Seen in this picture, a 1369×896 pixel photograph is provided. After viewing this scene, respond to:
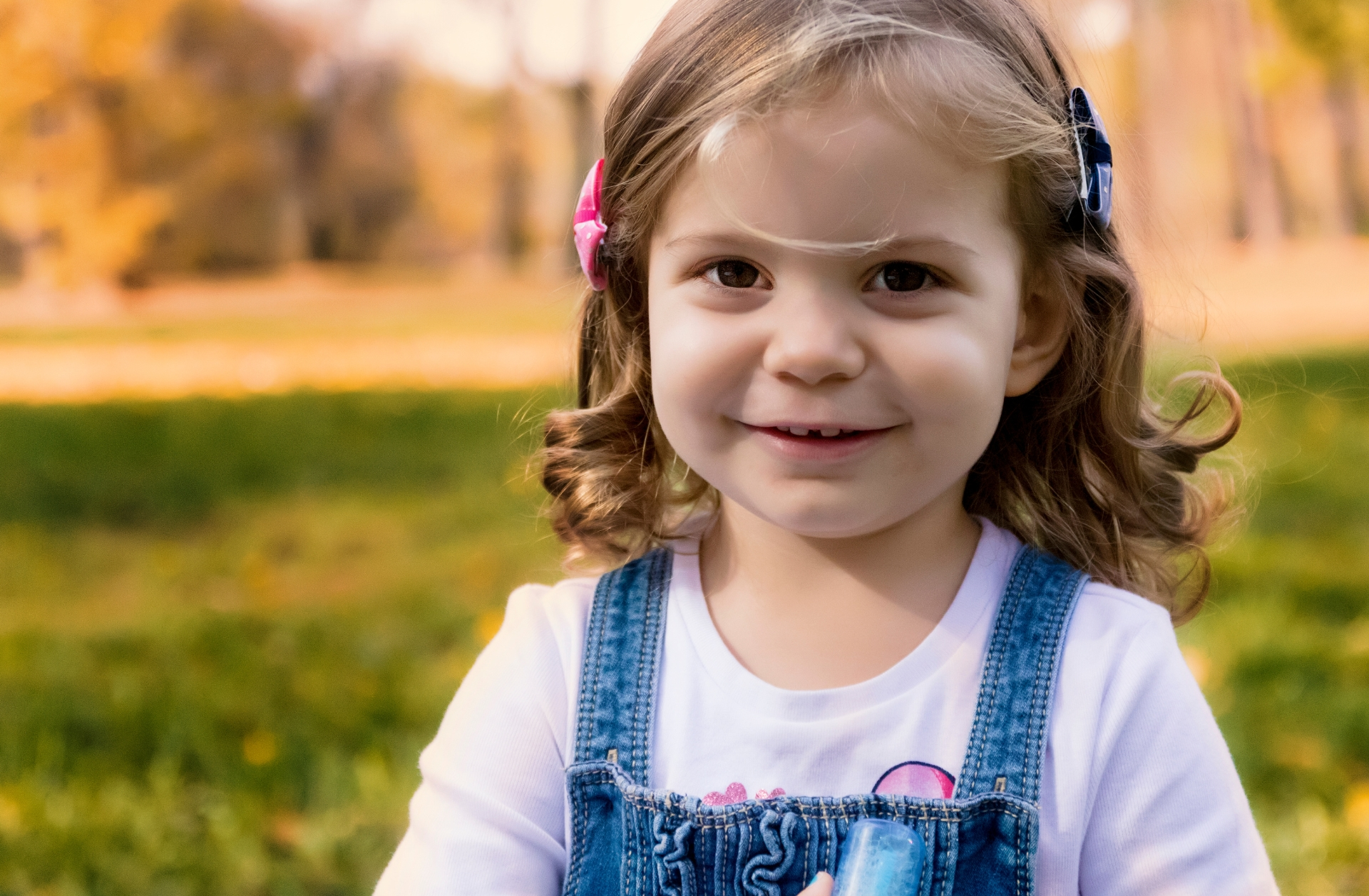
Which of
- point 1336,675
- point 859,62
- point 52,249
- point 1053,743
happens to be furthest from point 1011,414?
point 52,249

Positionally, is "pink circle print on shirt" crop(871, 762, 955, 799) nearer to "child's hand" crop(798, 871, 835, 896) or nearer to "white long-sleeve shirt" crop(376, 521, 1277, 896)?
Result: "white long-sleeve shirt" crop(376, 521, 1277, 896)

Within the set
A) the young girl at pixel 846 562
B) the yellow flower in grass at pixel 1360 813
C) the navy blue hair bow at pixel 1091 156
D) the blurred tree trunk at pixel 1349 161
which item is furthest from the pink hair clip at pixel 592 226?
the blurred tree trunk at pixel 1349 161

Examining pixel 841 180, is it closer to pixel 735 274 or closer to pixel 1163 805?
pixel 735 274

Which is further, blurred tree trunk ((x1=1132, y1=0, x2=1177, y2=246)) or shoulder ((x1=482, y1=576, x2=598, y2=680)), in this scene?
blurred tree trunk ((x1=1132, y1=0, x2=1177, y2=246))

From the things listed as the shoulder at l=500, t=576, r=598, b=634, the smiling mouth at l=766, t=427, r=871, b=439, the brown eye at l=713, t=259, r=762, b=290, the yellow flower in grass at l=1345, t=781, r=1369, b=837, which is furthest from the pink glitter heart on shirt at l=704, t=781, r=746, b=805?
the yellow flower in grass at l=1345, t=781, r=1369, b=837

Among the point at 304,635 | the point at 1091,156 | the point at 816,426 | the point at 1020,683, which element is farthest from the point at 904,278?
the point at 304,635

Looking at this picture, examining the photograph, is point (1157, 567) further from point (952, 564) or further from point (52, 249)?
point (52, 249)

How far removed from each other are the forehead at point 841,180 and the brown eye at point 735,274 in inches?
2.3

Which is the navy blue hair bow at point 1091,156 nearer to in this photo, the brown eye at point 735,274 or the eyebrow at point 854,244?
the eyebrow at point 854,244

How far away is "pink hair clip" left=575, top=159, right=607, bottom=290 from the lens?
1.54m

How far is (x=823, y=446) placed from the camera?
131 cm

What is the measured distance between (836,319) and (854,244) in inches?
2.9

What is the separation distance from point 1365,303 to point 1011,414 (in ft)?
37.1

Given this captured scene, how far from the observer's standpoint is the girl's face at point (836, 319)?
1.24 metres
